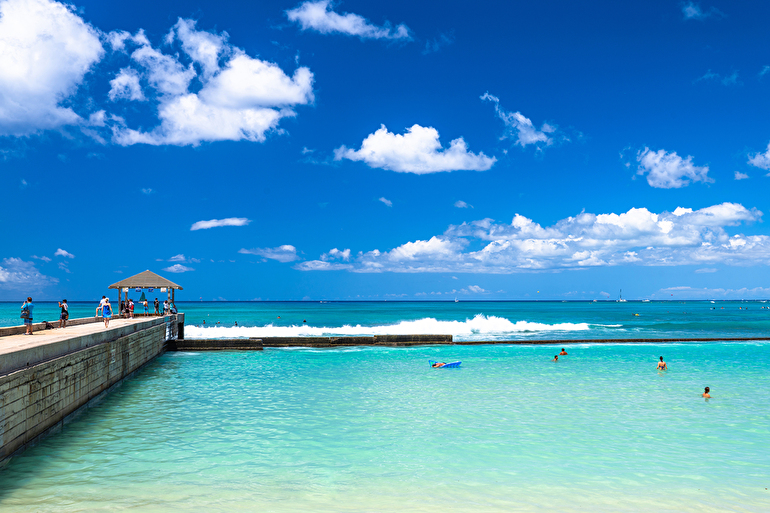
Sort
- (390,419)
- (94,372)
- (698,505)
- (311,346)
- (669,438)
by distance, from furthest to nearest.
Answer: (311,346), (94,372), (390,419), (669,438), (698,505)

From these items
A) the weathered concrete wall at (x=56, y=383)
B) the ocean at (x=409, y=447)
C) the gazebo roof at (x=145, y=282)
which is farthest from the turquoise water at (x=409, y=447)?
the gazebo roof at (x=145, y=282)

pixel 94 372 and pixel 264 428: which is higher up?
pixel 94 372

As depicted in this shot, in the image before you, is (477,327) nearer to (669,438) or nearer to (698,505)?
(669,438)

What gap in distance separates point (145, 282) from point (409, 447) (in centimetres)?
3031

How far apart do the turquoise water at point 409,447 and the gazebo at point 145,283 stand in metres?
15.1

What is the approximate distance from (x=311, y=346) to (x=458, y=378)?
57.2 ft

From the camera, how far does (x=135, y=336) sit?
24.6m

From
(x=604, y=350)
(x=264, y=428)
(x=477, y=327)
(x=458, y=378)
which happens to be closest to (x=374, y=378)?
(x=458, y=378)

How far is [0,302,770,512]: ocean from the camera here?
9.79 m

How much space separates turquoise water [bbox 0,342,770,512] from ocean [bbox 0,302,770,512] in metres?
0.05

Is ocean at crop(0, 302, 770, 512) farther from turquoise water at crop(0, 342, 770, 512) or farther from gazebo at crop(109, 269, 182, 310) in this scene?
gazebo at crop(109, 269, 182, 310)

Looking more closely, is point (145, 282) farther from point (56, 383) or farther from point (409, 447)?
point (409, 447)

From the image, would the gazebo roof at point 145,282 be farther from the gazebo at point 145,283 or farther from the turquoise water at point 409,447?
the turquoise water at point 409,447

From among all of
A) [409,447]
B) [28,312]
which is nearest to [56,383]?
[28,312]
